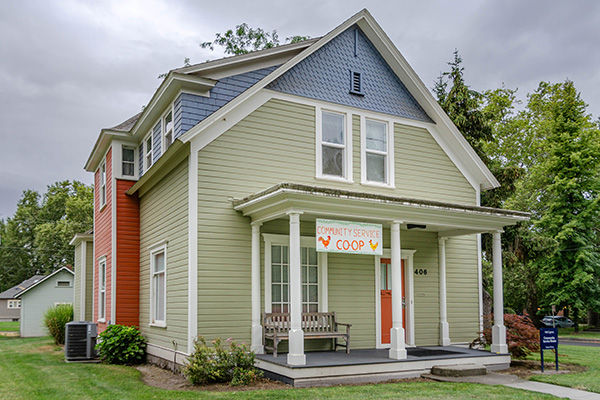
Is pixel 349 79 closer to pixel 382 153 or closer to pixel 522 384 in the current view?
pixel 382 153

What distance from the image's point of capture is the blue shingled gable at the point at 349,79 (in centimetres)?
1262

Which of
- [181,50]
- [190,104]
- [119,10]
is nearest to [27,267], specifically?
[181,50]

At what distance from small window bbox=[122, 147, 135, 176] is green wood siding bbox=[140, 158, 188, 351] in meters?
1.79

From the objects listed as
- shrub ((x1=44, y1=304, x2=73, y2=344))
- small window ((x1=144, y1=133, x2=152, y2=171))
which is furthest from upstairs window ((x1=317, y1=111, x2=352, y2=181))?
shrub ((x1=44, y1=304, x2=73, y2=344))

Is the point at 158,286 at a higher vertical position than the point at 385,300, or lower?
higher

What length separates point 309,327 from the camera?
1140 cm

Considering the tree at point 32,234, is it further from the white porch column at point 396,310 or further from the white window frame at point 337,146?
the white porch column at point 396,310

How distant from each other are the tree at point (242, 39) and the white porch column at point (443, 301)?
17.0 meters

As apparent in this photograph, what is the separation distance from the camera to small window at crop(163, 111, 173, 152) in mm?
12859

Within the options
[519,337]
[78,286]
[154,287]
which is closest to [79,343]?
[154,287]

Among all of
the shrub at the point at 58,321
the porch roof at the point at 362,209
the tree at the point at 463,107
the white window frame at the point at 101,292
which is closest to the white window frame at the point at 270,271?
the porch roof at the point at 362,209

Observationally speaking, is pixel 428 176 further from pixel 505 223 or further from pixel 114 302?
pixel 114 302

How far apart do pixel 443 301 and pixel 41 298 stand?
22943 mm

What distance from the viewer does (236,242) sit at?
1123cm
